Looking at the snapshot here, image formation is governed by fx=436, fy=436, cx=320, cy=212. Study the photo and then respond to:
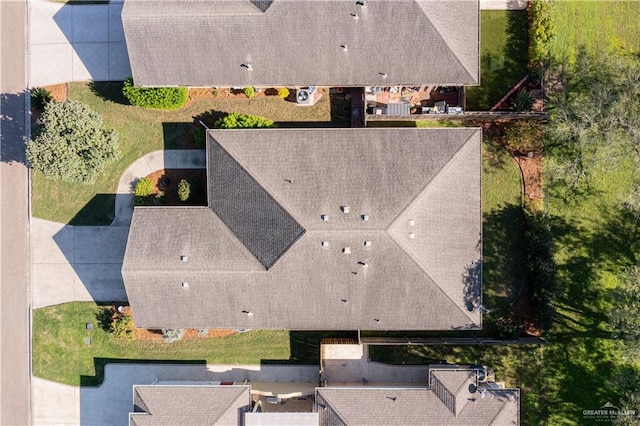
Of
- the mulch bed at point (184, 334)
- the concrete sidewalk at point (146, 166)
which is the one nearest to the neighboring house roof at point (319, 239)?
the mulch bed at point (184, 334)

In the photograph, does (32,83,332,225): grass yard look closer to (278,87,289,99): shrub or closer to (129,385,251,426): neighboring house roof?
(278,87,289,99): shrub

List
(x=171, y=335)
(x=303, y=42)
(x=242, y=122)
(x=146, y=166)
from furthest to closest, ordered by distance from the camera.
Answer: (x=146, y=166), (x=171, y=335), (x=242, y=122), (x=303, y=42)

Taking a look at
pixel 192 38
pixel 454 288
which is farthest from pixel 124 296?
pixel 454 288

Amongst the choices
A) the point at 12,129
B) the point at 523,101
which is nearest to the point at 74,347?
the point at 12,129

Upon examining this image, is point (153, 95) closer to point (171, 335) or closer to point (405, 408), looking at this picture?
point (171, 335)

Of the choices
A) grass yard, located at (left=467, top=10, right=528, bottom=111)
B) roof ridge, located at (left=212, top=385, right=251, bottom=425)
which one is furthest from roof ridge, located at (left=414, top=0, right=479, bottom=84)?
roof ridge, located at (left=212, top=385, right=251, bottom=425)

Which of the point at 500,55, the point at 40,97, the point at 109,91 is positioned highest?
the point at 500,55

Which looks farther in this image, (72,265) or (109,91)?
(72,265)

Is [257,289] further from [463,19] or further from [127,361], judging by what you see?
[463,19]
